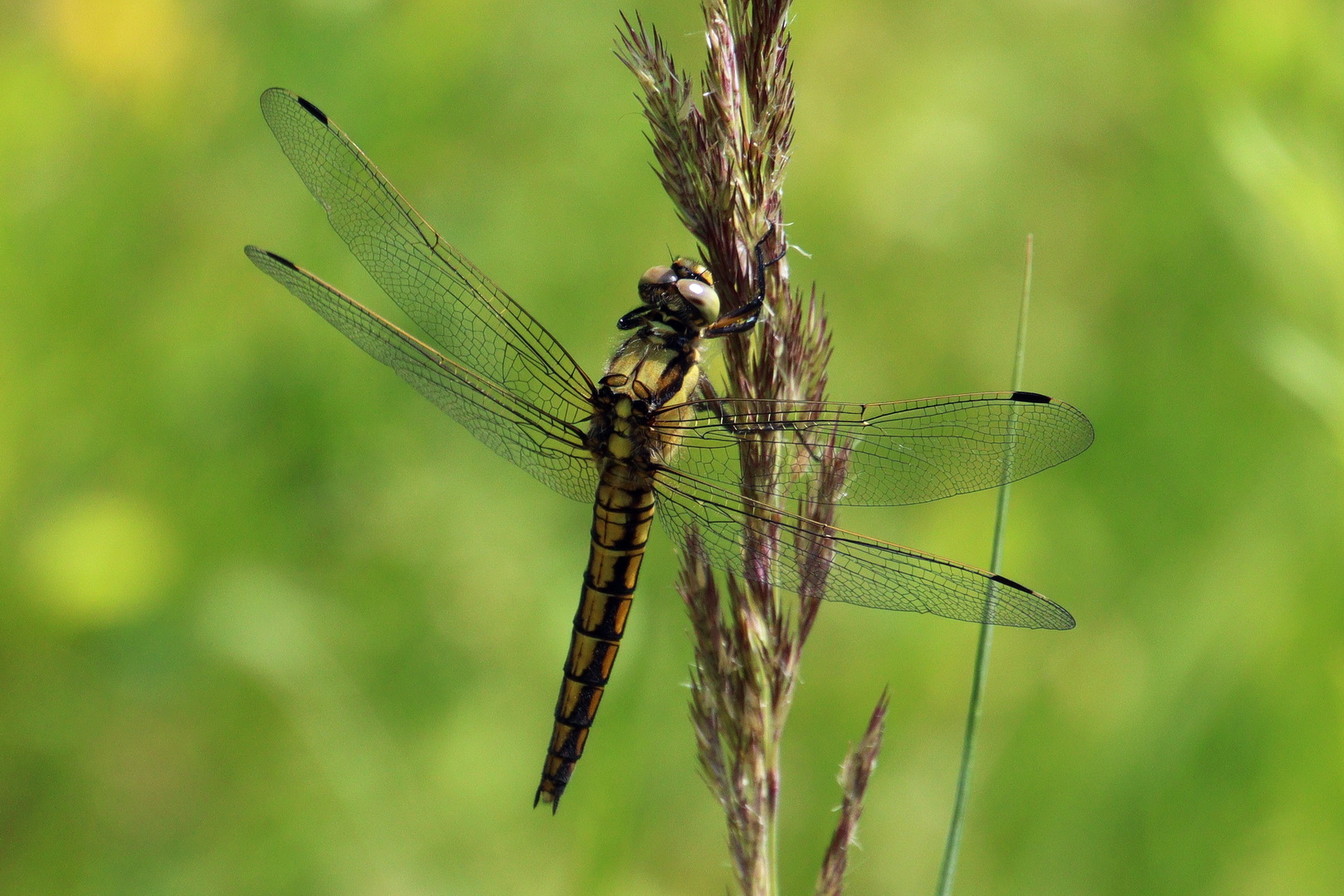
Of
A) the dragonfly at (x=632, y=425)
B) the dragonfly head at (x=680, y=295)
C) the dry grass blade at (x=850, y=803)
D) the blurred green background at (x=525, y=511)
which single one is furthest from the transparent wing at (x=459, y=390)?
the dry grass blade at (x=850, y=803)

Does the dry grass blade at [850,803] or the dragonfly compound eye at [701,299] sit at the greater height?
the dragonfly compound eye at [701,299]

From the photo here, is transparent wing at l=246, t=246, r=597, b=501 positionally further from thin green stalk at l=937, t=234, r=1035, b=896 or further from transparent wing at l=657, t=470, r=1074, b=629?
thin green stalk at l=937, t=234, r=1035, b=896

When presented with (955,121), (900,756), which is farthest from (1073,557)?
(955,121)

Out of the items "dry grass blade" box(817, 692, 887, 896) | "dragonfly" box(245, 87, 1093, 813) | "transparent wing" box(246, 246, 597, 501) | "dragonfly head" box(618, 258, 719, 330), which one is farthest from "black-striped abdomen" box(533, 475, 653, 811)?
"dry grass blade" box(817, 692, 887, 896)

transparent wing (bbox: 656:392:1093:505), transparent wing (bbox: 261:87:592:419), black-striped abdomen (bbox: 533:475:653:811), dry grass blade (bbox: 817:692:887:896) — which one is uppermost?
transparent wing (bbox: 261:87:592:419)

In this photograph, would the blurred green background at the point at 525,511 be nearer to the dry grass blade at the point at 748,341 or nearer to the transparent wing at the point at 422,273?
the dry grass blade at the point at 748,341

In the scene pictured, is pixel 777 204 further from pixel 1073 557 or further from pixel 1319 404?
pixel 1073 557
